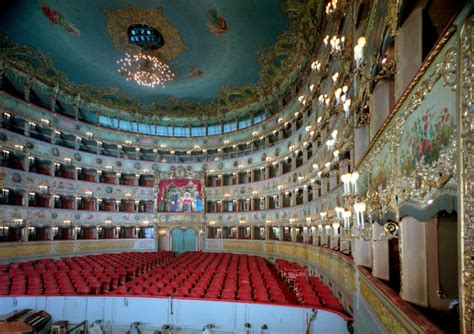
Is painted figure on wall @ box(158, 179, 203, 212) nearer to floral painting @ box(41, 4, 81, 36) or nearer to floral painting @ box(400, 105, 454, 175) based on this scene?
floral painting @ box(41, 4, 81, 36)

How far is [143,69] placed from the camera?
2506 centimetres

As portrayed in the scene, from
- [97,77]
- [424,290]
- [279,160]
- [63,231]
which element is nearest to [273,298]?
[424,290]

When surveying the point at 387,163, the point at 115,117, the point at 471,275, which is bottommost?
the point at 471,275

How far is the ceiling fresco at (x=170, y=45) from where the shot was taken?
1950cm

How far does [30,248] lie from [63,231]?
166 inches

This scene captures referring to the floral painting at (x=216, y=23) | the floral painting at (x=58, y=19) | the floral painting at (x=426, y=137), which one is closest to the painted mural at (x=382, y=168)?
the floral painting at (x=426, y=137)

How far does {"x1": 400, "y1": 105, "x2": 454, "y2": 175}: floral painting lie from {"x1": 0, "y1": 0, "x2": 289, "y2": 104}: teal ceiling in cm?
1716

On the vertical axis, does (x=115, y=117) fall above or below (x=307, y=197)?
above

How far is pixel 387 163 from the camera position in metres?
5.66

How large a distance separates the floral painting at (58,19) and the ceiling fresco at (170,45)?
0.20 ft

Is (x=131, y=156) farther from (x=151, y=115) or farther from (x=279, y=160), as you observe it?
(x=279, y=160)

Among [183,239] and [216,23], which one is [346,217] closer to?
[216,23]

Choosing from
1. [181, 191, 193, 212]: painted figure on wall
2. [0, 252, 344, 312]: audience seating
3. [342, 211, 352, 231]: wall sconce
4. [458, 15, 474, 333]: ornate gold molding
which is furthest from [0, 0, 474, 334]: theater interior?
[342, 211, 352, 231]: wall sconce

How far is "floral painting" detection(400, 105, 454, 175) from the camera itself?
329 centimetres
